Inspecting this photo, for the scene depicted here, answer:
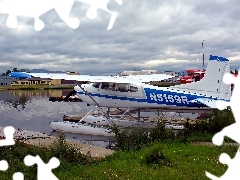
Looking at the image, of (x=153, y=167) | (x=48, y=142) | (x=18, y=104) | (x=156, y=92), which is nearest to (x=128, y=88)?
(x=156, y=92)

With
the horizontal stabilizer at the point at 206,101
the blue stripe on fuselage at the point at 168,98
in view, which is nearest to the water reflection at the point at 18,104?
the blue stripe on fuselage at the point at 168,98

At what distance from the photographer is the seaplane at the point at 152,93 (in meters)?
14.1

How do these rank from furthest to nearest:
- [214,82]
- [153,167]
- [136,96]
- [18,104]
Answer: [18,104] → [136,96] → [214,82] → [153,167]

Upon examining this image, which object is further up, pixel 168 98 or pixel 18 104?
pixel 168 98

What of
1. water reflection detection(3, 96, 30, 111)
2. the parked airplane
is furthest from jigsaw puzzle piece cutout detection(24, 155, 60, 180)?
water reflection detection(3, 96, 30, 111)

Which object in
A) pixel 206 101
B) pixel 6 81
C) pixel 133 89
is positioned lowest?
pixel 6 81

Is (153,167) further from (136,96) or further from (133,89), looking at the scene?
(133,89)

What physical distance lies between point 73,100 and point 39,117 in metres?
13.9

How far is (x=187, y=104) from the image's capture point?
1467 centimetres

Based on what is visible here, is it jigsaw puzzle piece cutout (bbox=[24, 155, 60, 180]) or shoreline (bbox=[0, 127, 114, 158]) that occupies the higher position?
jigsaw puzzle piece cutout (bbox=[24, 155, 60, 180])

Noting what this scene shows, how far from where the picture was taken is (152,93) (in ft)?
49.4

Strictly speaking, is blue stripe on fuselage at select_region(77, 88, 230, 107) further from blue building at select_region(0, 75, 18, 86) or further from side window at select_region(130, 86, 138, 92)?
blue building at select_region(0, 75, 18, 86)

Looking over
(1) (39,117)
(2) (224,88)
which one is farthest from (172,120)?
(1) (39,117)

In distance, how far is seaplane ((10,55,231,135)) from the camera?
46.3 feet
